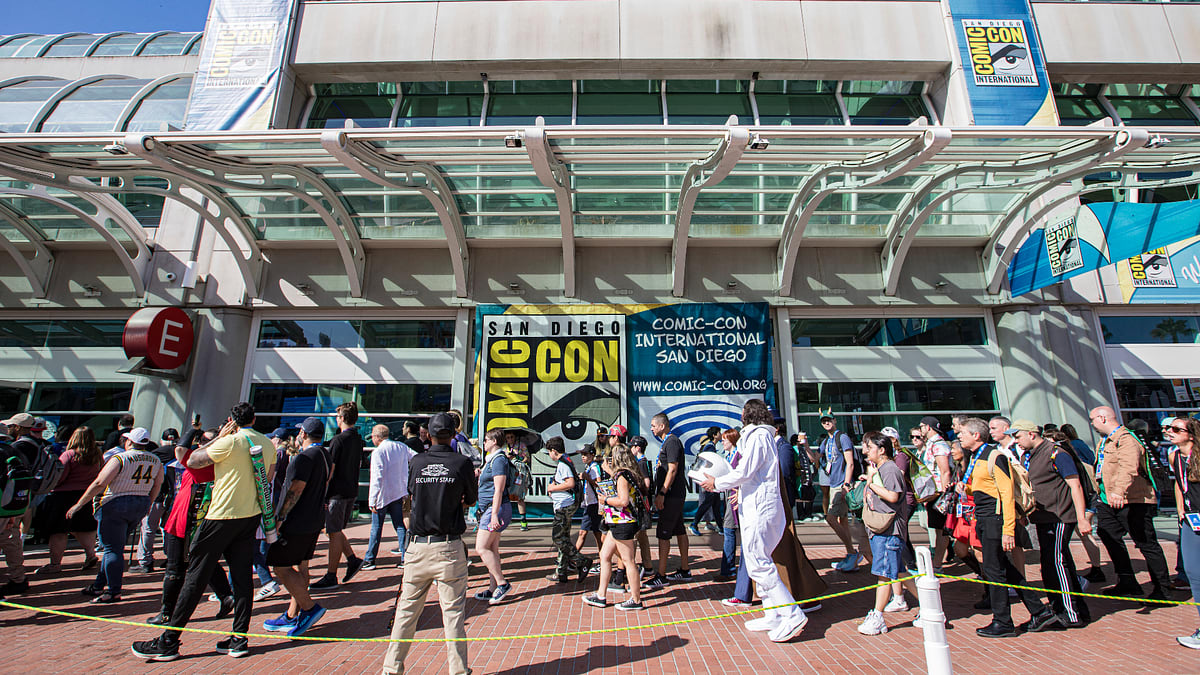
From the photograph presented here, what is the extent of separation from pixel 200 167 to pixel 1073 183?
15.5 metres

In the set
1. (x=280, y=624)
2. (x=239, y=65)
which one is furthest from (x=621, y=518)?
(x=239, y=65)

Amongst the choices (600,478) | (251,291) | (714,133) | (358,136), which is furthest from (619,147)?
(251,291)

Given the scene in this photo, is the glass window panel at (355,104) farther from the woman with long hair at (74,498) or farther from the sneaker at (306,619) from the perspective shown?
the sneaker at (306,619)

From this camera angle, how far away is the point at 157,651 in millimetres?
4035

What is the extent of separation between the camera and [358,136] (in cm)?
749

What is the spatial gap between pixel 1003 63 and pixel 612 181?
8.54 m

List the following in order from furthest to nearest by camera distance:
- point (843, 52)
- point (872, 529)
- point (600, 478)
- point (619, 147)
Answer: point (843, 52), point (619, 147), point (600, 478), point (872, 529)

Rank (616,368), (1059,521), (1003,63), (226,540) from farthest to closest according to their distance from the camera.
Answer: (1003,63) < (616,368) < (1059,521) < (226,540)

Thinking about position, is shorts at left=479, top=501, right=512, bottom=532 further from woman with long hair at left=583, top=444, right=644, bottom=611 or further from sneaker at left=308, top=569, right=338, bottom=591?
sneaker at left=308, top=569, right=338, bottom=591

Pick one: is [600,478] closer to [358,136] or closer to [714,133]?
[714,133]

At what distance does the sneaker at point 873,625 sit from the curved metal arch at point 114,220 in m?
13.1

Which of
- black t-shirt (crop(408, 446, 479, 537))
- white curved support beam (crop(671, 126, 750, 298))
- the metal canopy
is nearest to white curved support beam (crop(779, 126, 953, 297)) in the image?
the metal canopy

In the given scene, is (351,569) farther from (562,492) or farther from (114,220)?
(114,220)

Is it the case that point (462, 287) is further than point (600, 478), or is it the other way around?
point (462, 287)
